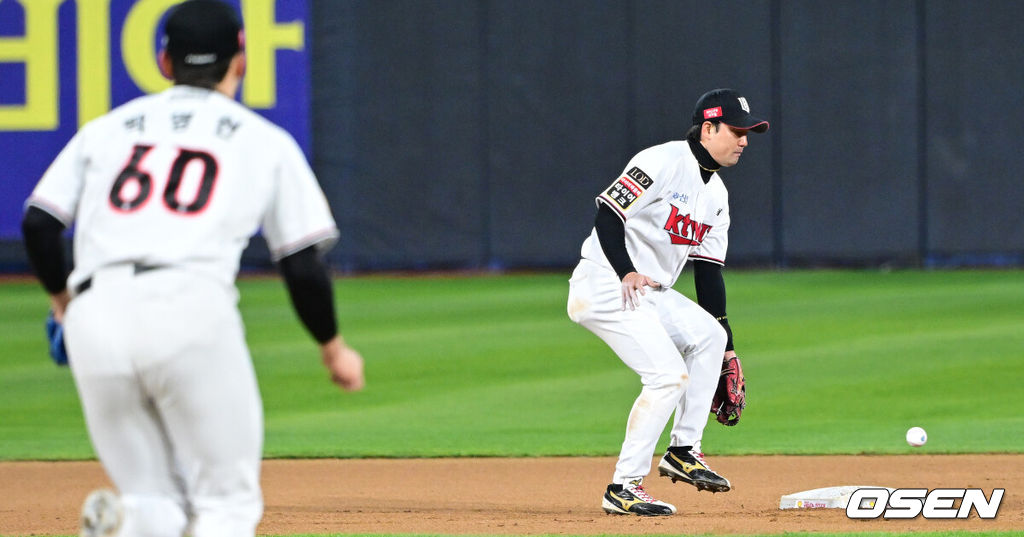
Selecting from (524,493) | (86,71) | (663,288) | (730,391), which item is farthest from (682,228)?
(86,71)

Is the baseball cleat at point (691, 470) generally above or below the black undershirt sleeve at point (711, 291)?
below

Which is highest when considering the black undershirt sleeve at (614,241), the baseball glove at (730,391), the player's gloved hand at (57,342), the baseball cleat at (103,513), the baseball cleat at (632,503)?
the player's gloved hand at (57,342)

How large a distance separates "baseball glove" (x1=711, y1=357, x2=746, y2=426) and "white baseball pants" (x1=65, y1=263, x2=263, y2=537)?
3.31m

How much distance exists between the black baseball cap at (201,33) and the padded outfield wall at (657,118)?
49.3ft

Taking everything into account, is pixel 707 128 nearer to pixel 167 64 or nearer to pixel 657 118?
pixel 167 64

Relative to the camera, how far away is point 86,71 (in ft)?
59.8

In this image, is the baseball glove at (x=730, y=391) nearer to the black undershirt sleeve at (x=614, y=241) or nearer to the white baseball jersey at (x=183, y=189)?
the black undershirt sleeve at (x=614, y=241)

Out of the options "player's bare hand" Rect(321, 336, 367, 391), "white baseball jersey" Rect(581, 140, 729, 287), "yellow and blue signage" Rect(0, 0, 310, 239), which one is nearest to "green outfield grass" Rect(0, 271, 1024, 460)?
"white baseball jersey" Rect(581, 140, 729, 287)

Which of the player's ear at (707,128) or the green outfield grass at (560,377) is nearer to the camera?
the player's ear at (707,128)

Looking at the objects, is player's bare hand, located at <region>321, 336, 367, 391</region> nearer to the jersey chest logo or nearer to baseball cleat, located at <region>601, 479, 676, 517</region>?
baseball cleat, located at <region>601, 479, 676, 517</region>

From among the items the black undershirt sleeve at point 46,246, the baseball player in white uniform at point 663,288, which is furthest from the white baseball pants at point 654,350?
the black undershirt sleeve at point 46,246

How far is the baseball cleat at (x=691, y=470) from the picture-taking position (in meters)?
5.93

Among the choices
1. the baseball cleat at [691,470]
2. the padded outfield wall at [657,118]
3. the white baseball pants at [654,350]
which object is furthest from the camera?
the padded outfield wall at [657,118]

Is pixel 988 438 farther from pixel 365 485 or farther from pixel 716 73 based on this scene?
pixel 716 73
